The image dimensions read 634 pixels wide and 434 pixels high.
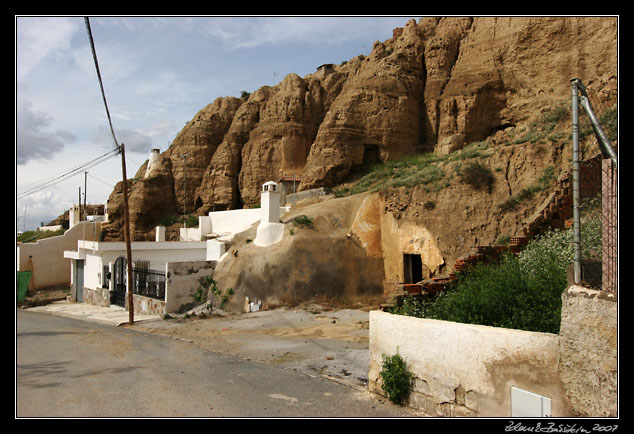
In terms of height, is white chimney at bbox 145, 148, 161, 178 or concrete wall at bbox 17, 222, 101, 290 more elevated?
white chimney at bbox 145, 148, 161, 178

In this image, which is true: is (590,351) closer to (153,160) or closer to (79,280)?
(79,280)

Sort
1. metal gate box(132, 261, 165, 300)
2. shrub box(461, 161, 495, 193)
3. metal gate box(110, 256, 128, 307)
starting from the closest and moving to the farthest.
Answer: shrub box(461, 161, 495, 193), metal gate box(132, 261, 165, 300), metal gate box(110, 256, 128, 307)

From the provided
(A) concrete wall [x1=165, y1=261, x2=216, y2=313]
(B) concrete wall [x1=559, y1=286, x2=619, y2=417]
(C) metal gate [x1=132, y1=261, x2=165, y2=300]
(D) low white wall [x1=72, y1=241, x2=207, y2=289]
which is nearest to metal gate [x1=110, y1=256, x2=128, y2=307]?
(D) low white wall [x1=72, y1=241, x2=207, y2=289]

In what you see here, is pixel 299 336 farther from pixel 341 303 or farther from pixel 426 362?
pixel 426 362

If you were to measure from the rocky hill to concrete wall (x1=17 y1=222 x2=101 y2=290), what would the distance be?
14.7 feet

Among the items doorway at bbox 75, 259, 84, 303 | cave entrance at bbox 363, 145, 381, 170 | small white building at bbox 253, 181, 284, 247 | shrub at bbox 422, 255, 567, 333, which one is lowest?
doorway at bbox 75, 259, 84, 303

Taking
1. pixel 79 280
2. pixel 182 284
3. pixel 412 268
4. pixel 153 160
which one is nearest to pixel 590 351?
pixel 412 268

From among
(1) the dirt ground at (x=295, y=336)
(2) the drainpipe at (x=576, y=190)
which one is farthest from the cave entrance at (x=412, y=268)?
(2) the drainpipe at (x=576, y=190)

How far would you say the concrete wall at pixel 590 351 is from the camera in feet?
14.0

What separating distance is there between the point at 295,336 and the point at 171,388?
218 inches

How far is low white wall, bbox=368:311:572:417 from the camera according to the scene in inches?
187

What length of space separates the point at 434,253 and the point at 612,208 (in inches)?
492

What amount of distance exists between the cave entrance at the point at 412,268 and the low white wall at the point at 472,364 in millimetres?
11976

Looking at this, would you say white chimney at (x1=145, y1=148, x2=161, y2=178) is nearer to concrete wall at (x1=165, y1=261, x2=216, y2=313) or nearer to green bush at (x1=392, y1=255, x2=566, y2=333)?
concrete wall at (x1=165, y1=261, x2=216, y2=313)
